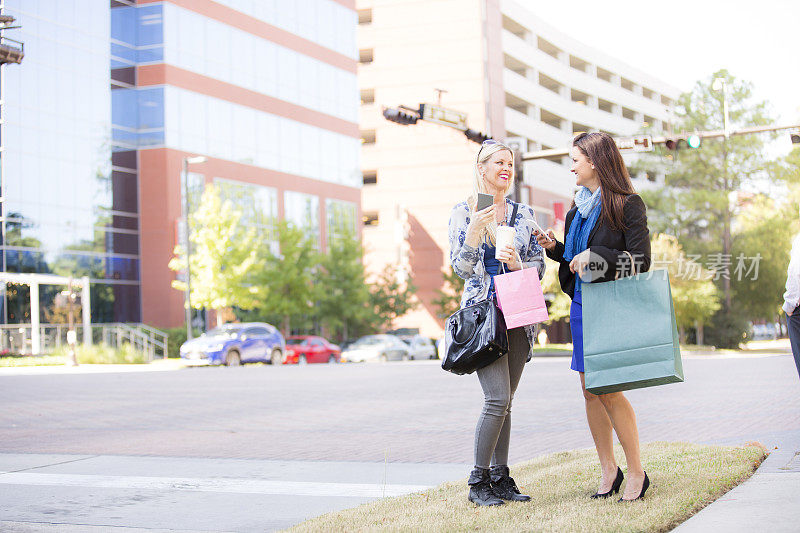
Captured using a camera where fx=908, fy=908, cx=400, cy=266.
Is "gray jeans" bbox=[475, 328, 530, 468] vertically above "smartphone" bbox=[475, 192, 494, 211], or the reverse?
"smartphone" bbox=[475, 192, 494, 211]

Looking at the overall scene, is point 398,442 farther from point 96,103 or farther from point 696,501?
point 96,103

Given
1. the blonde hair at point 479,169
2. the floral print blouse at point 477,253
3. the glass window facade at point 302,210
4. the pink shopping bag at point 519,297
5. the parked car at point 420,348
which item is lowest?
the parked car at point 420,348

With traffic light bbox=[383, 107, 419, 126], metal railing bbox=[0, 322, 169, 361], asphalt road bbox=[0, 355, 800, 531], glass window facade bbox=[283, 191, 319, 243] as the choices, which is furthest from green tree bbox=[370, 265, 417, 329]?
asphalt road bbox=[0, 355, 800, 531]

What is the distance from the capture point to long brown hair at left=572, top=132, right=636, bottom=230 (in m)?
4.61

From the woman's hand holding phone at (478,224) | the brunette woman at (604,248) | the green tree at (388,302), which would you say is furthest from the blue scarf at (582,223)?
the green tree at (388,302)

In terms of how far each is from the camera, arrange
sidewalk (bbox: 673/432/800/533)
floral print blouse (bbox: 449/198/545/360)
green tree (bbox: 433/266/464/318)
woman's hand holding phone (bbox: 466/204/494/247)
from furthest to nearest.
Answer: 1. green tree (bbox: 433/266/464/318)
2. floral print blouse (bbox: 449/198/545/360)
3. woman's hand holding phone (bbox: 466/204/494/247)
4. sidewalk (bbox: 673/432/800/533)

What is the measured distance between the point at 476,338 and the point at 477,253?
0.47m

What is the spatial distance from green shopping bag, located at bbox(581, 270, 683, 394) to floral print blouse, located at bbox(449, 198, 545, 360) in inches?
20.3

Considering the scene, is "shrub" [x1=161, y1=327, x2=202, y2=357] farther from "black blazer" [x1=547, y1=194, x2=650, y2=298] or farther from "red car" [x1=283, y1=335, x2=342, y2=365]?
"black blazer" [x1=547, y1=194, x2=650, y2=298]

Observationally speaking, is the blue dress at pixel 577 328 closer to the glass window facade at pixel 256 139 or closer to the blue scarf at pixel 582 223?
the blue scarf at pixel 582 223

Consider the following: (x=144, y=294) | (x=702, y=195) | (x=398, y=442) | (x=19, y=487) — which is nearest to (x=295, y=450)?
(x=398, y=442)

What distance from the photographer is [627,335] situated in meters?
4.40

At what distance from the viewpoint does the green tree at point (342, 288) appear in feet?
147

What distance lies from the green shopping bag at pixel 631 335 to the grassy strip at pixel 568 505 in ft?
2.04
